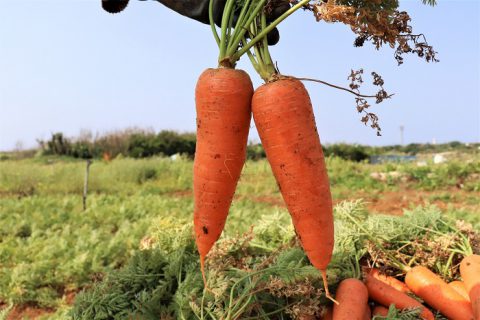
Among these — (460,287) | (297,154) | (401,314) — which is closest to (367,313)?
(401,314)

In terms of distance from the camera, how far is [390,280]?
11.3 feet

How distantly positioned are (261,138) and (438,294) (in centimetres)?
Answer: 185

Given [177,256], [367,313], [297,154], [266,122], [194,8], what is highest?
[194,8]

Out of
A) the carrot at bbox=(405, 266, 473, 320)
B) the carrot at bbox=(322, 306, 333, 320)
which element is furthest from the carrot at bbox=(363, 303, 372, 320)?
the carrot at bbox=(405, 266, 473, 320)

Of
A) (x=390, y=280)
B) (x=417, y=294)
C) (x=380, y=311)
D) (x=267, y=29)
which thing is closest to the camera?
(x=267, y=29)

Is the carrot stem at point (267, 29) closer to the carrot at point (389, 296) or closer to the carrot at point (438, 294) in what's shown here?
the carrot at point (389, 296)

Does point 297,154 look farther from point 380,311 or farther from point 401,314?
point 380,311

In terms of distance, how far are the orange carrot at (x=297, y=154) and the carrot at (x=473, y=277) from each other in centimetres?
131

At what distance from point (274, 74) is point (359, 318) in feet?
5.42

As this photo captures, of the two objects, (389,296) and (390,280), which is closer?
(389,296)

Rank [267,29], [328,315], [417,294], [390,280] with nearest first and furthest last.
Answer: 1. [267,29]
2. [328,315]
3. [417,294]
4. [390,280]

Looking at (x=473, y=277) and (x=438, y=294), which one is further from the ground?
(x=473, y=277)

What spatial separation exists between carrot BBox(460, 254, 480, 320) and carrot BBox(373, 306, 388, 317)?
56cm

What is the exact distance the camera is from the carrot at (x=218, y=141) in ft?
7.24
